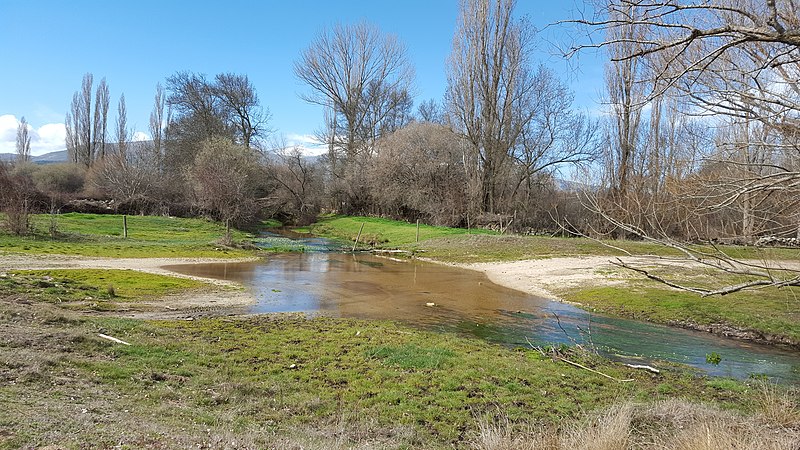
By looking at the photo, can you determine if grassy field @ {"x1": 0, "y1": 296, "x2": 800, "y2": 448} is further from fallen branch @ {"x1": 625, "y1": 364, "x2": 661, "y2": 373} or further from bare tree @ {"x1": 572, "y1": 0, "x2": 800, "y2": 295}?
bare tree @ {"x1": 572, "y1": 0, "x2": 800, "y2": 295}

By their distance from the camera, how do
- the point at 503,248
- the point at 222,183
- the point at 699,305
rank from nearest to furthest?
1. the point at 699,305
2. the point at 503,248
3. the point at 222,183

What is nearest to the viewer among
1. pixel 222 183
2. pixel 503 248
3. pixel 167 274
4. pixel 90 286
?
pixel 90 286

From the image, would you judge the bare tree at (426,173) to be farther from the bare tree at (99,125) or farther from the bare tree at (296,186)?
the bare tree at (99,125)

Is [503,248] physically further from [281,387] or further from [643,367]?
[281,387]

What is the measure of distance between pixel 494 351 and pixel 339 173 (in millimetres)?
45016

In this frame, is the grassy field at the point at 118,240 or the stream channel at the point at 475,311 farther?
the grassy field at the point at 118,240

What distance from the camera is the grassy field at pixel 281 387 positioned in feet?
14.2

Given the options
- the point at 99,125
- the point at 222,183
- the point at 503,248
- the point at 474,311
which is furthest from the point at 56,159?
the point at 474,311

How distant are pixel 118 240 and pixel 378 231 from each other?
18689 mm

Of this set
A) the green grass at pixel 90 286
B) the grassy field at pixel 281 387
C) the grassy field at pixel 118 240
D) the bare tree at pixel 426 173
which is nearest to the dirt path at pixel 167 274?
the green grass at pixel 90 286

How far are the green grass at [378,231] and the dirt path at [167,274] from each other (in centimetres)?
1485

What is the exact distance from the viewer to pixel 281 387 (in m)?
6.50

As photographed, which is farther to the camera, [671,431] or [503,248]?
[503,248]

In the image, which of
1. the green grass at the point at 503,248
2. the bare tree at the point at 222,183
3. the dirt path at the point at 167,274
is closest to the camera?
the dirt path at the point at 167,274
